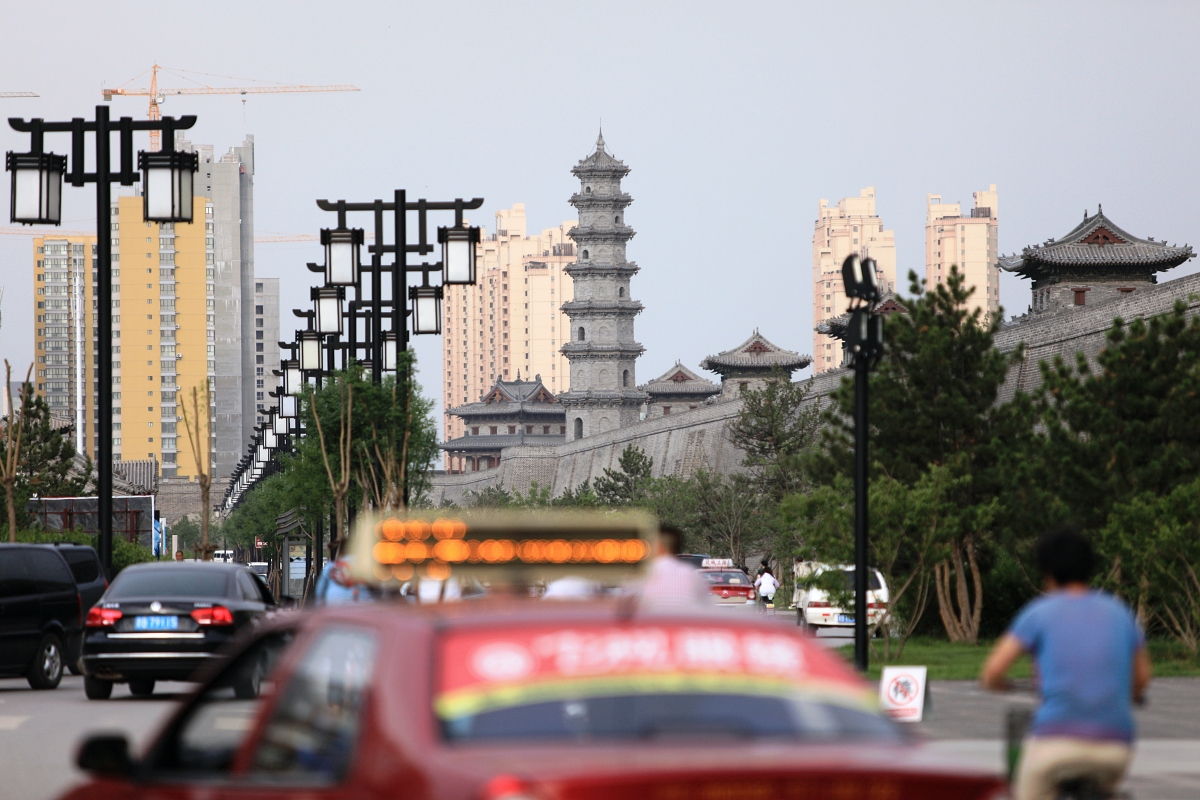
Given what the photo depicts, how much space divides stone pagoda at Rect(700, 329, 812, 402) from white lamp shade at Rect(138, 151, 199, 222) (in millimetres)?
113497

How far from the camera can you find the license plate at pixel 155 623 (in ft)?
59.5

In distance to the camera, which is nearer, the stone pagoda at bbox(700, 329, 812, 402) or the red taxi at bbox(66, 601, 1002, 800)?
the red taxi at bbox(66, 601, 1002, 800)

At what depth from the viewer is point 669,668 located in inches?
181

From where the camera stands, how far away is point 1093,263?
7838cm

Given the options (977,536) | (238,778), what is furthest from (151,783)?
(977,536)

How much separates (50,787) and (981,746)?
662cm

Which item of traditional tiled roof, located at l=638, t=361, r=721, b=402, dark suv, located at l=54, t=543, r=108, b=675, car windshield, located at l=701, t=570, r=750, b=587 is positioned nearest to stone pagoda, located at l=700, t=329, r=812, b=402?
traditional tiled roof, located at l=638, t=361, r=721, b=402

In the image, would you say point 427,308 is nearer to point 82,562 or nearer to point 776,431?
point 82,562

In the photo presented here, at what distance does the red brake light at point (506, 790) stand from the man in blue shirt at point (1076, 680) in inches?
103

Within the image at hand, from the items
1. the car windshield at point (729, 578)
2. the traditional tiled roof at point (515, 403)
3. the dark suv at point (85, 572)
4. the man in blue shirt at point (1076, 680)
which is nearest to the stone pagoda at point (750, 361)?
the traditional tiled roof at point (515, 403)

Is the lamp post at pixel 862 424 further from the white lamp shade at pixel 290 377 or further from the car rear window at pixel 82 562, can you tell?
the white lamp shade at pixel 290 377

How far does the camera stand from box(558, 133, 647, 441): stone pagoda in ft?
444

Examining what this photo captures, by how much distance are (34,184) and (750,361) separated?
379ft

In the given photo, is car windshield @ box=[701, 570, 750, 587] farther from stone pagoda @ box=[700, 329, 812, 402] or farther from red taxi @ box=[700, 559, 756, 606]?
stone pagoda @ box=[700, 329, 812, 402]
